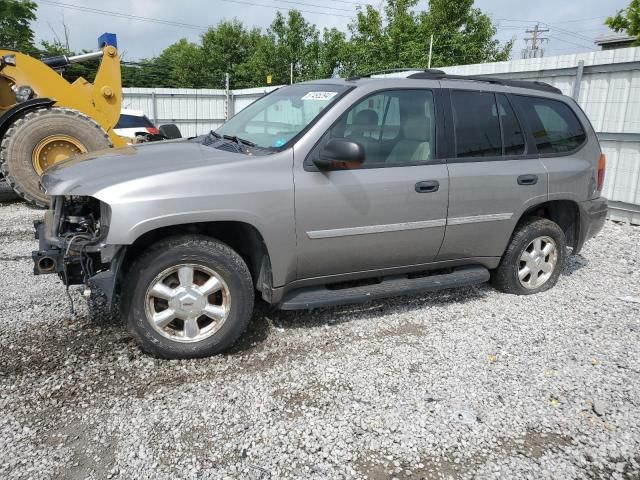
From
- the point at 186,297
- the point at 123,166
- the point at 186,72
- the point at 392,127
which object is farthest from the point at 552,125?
the point at 186,72

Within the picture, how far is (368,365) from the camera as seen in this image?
3.43 metres

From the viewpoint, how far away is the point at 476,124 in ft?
13.8

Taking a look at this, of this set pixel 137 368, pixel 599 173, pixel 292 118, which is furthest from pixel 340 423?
pixel 599 173

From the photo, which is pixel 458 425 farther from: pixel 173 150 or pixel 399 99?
pixel 173 150

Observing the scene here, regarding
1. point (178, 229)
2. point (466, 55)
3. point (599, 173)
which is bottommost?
point (178, 229)

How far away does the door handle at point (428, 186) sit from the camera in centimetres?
383

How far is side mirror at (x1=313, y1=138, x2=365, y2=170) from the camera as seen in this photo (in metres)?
3.29

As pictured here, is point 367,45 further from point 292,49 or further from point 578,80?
point 578,80

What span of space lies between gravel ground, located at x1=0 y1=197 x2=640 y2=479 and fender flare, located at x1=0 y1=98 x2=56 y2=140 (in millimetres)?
3966

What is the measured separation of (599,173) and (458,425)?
3341mm

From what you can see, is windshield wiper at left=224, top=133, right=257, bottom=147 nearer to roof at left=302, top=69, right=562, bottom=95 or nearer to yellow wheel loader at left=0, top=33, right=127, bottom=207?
roof at left=302, top=69, right=562, bottom=95

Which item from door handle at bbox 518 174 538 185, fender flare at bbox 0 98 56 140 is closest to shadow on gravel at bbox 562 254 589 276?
door handle at bbox 518 174 538 185

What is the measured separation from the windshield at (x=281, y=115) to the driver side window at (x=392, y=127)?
8.7 inches

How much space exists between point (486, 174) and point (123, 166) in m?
2.83
